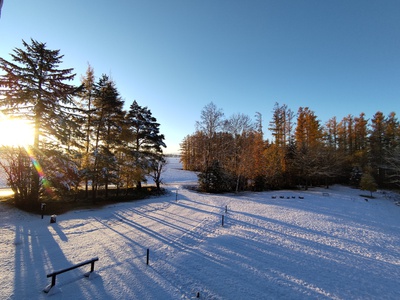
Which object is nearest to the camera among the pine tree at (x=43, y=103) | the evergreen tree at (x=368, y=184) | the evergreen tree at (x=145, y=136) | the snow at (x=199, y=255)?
the snow at (x=199, y=255)

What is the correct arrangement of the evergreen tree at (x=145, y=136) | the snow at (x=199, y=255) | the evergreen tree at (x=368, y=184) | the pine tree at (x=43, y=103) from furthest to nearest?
the evergreen tree at (x=368, y=184) → the evergreen tree at (x=145, y=136) → the pine tree at (x=43, y=103) → the snow at (x=199, y=255)

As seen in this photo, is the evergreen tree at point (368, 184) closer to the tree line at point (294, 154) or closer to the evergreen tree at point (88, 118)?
the tree line at point (294, 154)

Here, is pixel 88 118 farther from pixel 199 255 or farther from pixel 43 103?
pixel 199 255

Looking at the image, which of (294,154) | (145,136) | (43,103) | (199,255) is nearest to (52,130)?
(43,103)

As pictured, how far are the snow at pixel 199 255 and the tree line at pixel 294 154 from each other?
13.4 meters

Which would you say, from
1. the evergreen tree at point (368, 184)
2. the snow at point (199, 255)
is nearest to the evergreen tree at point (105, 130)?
the snow at point (199, 255)

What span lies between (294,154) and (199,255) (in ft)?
101

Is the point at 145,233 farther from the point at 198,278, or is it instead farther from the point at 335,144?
the point at 335,144

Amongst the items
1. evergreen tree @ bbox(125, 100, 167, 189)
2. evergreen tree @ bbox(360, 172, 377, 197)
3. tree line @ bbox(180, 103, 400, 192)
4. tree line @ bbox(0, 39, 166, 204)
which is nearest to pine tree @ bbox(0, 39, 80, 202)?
tree line @ bbox(0, 39, 166, 204)

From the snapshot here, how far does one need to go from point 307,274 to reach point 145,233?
8849 millimetres

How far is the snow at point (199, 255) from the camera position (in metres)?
6.46

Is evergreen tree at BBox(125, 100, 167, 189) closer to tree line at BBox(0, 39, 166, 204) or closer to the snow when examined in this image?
tree line at BBox(0, 39, 166, 204)

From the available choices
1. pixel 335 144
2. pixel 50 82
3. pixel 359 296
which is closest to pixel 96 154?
pixel 50 82

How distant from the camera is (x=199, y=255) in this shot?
896 centimetres
